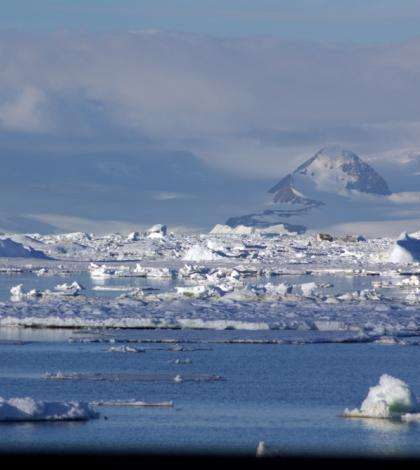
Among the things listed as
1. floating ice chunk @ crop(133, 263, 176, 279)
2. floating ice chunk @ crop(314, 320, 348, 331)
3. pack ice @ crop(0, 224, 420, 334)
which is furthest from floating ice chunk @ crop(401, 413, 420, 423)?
floating ice chunk @ crop(133, 263, 176, 279)

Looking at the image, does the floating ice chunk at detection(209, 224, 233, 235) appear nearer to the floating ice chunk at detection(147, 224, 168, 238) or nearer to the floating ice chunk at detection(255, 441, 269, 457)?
the floating ice chunk at detection(147, 224, 168, 238)

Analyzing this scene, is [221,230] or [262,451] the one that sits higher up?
[221,230]

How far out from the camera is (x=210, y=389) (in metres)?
29.2

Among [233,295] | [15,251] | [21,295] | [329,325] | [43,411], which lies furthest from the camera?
[15,251]

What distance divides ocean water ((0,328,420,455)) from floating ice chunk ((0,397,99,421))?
304 mm

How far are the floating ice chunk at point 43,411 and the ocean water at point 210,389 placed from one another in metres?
0.30

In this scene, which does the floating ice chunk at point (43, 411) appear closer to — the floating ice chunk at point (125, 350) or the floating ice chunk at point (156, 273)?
the floating ice chunk at point (125, 350)

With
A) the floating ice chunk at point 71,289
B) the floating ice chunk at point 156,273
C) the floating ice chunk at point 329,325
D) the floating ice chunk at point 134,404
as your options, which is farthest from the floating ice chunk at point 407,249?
the floating ice chunk at point 134,404

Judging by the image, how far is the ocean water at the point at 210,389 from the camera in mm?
22703

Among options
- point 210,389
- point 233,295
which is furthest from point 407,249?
point 210,389

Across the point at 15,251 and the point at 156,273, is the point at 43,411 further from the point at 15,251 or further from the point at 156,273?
the point at 15,251

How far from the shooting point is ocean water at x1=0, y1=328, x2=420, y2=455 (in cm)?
2270

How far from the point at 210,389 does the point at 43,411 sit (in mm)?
5797

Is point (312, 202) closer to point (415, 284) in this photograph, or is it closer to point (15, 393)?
point (415, 284)
